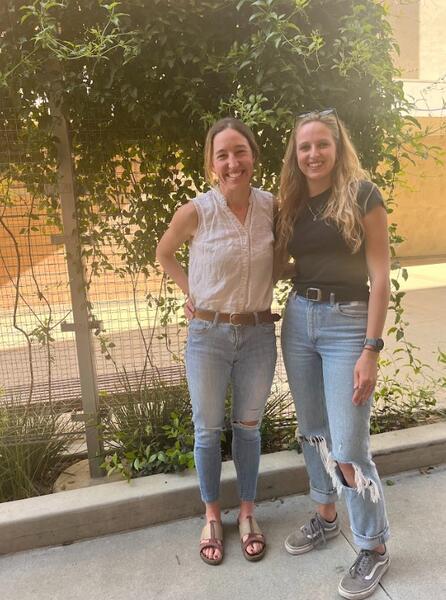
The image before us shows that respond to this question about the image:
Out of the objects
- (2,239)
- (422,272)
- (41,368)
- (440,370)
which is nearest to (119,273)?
(2,239)

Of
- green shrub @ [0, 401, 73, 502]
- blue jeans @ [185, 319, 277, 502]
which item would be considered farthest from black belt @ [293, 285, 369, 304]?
green shrub @ [0, 401, 73, 502]

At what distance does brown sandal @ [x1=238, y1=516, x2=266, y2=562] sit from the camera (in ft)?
7.63

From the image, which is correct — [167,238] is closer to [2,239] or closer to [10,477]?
[2,239]

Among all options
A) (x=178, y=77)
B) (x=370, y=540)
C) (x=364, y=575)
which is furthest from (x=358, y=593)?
(x=178, y=77)

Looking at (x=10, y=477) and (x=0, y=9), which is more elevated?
(x=0, y=9)

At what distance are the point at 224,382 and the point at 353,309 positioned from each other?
647 millimetres

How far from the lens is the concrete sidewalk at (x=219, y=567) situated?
7.07 feet

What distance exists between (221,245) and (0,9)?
1591mm

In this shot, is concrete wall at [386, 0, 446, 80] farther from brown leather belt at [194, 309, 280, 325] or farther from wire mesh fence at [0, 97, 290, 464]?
brown leather belt at [194, 309, 280, 325]

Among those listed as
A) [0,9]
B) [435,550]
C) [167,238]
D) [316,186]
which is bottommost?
[435,550]

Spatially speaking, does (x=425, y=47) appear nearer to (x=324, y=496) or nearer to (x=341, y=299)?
(x=341, y=299)

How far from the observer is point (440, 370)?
4.65 metres

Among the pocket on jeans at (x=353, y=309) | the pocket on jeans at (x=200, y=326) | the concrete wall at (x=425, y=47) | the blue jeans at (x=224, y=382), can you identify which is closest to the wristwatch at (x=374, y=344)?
the pocket on jeans at (x=353, y=309)

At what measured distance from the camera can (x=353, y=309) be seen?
6.64 feet
